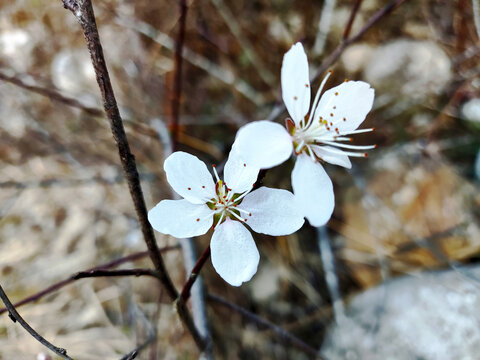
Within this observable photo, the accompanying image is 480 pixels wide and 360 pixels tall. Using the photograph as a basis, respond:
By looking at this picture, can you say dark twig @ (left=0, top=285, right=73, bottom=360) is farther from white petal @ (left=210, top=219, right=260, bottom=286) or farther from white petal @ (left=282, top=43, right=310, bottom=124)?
white petal @ (left=282, top=43, right=310, bottom=124)

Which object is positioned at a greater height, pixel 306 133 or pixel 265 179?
pixel 265 179

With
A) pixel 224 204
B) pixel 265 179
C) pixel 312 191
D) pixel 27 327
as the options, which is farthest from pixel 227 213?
pixel 265 179

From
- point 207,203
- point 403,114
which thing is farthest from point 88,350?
point 403,114

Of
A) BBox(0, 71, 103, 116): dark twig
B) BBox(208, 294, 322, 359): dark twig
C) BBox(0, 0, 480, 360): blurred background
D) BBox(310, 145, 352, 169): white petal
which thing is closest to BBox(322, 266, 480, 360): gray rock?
BBox(0, 0, 480, 360): blurred background

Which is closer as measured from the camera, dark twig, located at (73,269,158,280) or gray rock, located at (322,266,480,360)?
dark twig, located at (73,269,158,280)

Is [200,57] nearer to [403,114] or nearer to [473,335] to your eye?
[403,114]

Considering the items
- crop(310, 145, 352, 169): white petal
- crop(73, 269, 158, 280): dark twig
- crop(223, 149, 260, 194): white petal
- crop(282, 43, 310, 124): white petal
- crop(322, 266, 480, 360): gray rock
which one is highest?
crop(282, 43, 310, 124): white petal

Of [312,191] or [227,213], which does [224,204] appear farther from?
[312,191]
